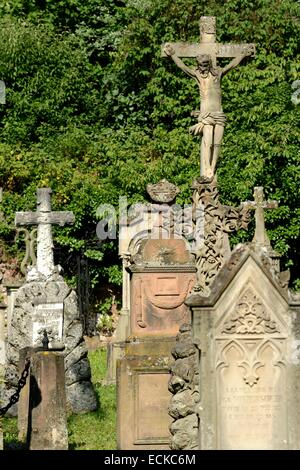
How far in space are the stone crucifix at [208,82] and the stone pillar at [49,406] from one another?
492cm

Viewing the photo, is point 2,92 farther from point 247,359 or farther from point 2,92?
point 247,359

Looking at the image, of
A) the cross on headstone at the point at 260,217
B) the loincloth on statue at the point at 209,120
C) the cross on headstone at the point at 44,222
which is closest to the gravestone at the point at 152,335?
the loincloth on statue at the point at 209,120

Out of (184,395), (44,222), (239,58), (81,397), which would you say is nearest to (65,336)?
(81,397)

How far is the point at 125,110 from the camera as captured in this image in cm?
3191

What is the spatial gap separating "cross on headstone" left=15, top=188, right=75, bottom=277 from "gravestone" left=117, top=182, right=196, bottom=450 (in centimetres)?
393

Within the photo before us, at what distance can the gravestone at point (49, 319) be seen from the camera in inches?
683

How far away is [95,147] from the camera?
2936 cm

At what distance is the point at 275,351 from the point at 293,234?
51.0ft

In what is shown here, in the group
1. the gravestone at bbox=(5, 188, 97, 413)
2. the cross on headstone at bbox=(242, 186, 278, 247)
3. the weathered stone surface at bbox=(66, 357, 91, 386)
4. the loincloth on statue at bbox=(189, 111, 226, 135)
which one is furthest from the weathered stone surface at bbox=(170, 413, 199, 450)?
the cross on headstone at bbox=(242, 186, 278, 247)

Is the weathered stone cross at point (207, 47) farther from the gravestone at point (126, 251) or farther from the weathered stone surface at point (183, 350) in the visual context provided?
the weathered stone surface at point (183, 350)

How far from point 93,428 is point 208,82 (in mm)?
5047

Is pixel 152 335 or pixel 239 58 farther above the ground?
pixel 239 58

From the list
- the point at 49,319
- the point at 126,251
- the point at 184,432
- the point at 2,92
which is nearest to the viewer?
the point at 184,432

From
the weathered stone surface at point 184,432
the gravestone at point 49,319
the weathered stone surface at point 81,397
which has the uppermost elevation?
the gravestone at point 49,319
